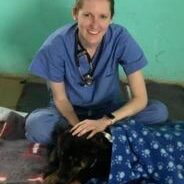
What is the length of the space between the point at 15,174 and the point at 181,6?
3.88 ft

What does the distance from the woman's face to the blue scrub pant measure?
1.11 feet

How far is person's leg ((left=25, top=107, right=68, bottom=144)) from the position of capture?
1.73 metres

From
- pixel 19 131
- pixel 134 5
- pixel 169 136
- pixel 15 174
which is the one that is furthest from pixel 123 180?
pixel 134 5

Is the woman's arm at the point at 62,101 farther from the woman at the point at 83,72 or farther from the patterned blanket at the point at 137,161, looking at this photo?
the patterned blanket at the point at 137,161

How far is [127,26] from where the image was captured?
221cm

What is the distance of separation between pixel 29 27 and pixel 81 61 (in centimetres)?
69

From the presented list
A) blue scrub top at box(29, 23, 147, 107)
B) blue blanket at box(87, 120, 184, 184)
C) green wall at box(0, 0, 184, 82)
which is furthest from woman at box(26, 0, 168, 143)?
green wall at box(0, 0, 184, 82)

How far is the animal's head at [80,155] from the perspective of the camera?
4.68 feet

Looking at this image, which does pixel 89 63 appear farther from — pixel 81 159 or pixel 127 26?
pixel 127 26

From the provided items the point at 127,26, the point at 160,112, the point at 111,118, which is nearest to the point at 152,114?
the point at 160,112

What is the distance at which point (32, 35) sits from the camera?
2283mm

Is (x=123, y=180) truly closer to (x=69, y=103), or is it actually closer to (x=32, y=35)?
(x=69, y=103)

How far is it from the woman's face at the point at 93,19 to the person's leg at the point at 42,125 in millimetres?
359

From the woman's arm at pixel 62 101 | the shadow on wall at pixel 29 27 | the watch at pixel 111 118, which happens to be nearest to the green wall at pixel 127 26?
the shadow on wall at pixel 29 27
